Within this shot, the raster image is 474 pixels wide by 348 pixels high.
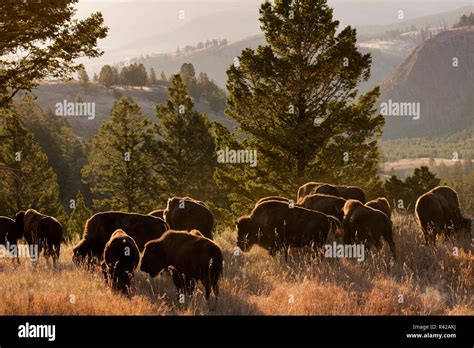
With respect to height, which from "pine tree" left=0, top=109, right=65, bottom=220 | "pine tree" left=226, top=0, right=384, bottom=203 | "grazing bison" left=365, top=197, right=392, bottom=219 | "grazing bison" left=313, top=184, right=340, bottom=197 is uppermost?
"pine tree" left=226, top=0, right=384, bottom=203

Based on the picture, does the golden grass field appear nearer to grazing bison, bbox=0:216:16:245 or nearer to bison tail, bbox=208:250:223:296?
bison tail, bbox=208:250:223:296

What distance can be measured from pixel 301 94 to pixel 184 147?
58.4ft

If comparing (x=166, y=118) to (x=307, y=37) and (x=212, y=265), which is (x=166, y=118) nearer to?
(x=307, y=37)

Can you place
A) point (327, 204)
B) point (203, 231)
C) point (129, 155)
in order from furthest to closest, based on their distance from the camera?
point (129, 155) < point (203, 231) < point (327, 204)

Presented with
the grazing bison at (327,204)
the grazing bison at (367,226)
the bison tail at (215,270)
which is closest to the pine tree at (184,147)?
the grazing bison at (327,204)

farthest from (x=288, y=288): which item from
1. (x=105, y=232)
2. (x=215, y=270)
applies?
(x=105, y=232)

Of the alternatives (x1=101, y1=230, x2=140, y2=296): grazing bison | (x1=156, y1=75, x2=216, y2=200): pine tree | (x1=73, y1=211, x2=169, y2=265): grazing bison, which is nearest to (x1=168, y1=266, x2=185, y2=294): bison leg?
(x1=101, y1=230, x2=140, y2=296): grazing bison

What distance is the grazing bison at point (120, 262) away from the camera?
9.93 metres

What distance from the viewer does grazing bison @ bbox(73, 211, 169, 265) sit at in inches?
488

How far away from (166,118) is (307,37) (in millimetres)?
18527

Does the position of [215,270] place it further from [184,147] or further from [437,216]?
[184,147]

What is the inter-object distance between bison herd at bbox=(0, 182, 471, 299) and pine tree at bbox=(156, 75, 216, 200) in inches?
910

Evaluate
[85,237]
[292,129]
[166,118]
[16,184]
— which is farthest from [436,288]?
[16,184]

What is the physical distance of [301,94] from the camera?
23500 mm
